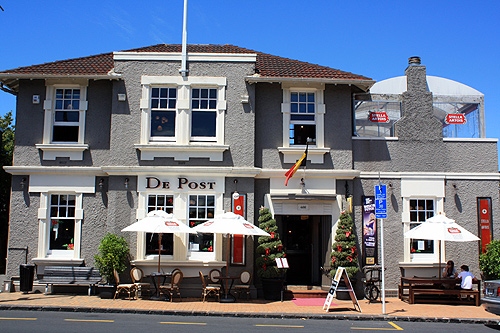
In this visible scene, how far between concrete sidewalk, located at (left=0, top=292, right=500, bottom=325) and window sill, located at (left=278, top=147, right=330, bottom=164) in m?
4.59

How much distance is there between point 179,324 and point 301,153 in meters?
7.06

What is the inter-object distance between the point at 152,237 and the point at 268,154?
4.72m

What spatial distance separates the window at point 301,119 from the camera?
15570 millimetres

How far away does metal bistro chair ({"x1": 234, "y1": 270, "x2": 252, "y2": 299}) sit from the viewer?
1391 centimetres

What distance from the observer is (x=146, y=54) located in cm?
1530

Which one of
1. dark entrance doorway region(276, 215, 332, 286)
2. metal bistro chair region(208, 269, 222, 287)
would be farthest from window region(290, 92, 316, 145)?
metal bistro chair region(208, 269, 222, 287)

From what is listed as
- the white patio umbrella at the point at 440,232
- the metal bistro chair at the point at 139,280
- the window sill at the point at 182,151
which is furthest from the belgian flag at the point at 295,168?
the metal bistro chair at the point at 139,280

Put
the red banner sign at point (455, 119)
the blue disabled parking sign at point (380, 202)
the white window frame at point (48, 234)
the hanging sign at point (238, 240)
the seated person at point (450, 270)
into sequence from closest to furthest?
the blue disabled parking sign at point (380, 202) → the hanging sign at point (238, 240) → the seated person at point (450, 270) → the white window frame at point (48, 234) → the red banner sign at point (455, 119)

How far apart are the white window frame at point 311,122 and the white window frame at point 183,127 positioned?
6.77ft

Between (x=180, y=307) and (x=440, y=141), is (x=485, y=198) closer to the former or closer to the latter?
(x=440, y=141)

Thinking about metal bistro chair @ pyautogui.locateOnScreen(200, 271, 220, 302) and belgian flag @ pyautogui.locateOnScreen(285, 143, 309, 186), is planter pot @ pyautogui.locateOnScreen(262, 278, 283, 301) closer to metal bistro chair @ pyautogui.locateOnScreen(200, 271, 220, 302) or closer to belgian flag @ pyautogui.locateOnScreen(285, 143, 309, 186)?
metal bistro chair @ pyautogui.locateOnScreen(200, 271, 220, 302)

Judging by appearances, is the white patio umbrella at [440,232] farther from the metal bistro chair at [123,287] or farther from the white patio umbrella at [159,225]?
the metal bistro chair at [123,287]

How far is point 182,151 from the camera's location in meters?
14.9

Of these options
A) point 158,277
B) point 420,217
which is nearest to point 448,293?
point 420,217
